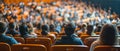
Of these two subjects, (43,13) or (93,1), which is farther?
(93,1)

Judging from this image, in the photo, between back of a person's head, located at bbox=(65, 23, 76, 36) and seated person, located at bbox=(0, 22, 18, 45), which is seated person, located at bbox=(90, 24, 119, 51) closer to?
back of a person's head, located at bbox=(65, 23, 76, 36)

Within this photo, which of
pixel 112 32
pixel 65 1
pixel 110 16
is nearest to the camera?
pixel 112 32

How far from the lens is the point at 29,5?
2311cm

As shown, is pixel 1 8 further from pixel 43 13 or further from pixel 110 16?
pixel 110 16

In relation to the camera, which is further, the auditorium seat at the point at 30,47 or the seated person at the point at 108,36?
the seated person at the point at 108,36

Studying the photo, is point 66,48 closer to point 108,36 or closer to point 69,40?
point 108,36

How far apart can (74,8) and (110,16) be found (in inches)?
111

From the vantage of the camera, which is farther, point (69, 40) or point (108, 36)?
point (69, 40)

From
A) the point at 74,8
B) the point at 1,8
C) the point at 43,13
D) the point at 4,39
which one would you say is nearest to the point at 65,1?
the point at 74,8

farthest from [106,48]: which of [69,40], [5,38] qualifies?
[5,38]

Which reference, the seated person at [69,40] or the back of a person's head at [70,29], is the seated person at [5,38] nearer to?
the seated person at [69,40]

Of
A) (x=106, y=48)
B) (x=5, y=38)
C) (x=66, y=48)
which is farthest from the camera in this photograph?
(x=5, y=38)

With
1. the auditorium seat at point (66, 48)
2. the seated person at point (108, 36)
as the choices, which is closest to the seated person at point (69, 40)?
the seated person at point (108, 36)

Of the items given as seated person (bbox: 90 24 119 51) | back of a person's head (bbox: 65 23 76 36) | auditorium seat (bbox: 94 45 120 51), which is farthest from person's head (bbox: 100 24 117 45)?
back of a person's head (bbox: 65 23 76 36)
